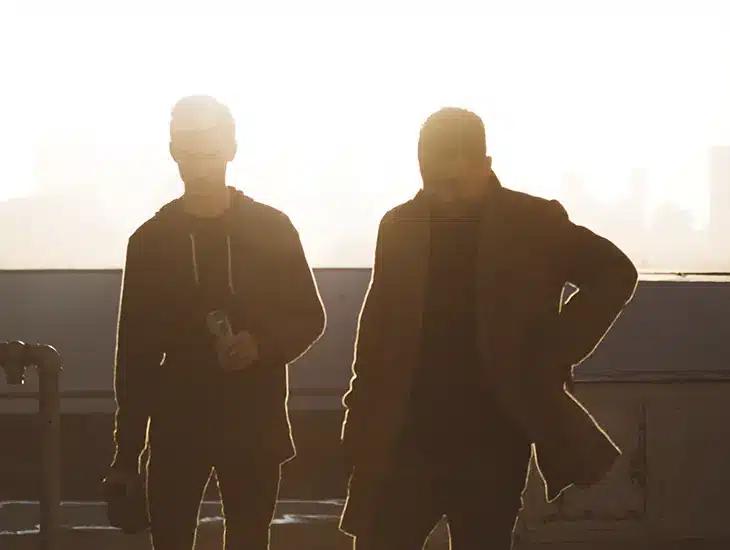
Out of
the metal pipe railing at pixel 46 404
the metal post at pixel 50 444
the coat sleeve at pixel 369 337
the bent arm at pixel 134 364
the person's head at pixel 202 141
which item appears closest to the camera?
the coat sleeve at pixel 369 337

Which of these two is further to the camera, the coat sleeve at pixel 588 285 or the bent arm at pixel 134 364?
the bent arm at pixel 134 364

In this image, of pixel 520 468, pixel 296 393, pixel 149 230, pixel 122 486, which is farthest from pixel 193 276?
pixel 296 393

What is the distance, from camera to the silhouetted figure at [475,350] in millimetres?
2879

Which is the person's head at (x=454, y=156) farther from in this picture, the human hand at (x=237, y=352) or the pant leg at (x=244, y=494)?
the pant leg at (x=244, y=494)

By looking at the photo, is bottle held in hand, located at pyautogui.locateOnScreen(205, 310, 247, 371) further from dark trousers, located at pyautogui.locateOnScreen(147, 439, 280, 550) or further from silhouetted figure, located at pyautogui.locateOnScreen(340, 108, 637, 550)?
silhouetted figure, located at pyautogui.locateOnScreen(340, 108, 637, 550)

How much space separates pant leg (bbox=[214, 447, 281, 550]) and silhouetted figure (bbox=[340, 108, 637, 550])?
402 mm

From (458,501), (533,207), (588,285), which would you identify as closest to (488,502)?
(458,501)

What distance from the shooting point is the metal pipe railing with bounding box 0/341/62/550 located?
14.8 feet

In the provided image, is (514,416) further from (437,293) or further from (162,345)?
(162,345)

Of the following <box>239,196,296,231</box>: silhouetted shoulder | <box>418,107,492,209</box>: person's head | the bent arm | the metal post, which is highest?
<box>418,107,492,209</box>: person's head

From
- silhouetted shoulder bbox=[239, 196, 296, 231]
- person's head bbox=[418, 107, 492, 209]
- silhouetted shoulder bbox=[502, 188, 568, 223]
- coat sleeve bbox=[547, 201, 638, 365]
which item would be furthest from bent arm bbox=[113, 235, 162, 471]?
coat sleeve bbox=[547, 201, 638, 365]

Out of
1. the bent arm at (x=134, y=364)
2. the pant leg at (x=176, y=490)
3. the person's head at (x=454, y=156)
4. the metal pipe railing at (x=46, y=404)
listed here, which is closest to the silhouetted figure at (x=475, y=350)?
the person's head at (x=454, y=156)

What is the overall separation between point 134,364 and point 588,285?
1553mm

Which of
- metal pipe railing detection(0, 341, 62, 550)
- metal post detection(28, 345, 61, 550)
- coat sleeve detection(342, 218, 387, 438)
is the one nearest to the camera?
coat sleeve detection(342, 218, 387, 438)
